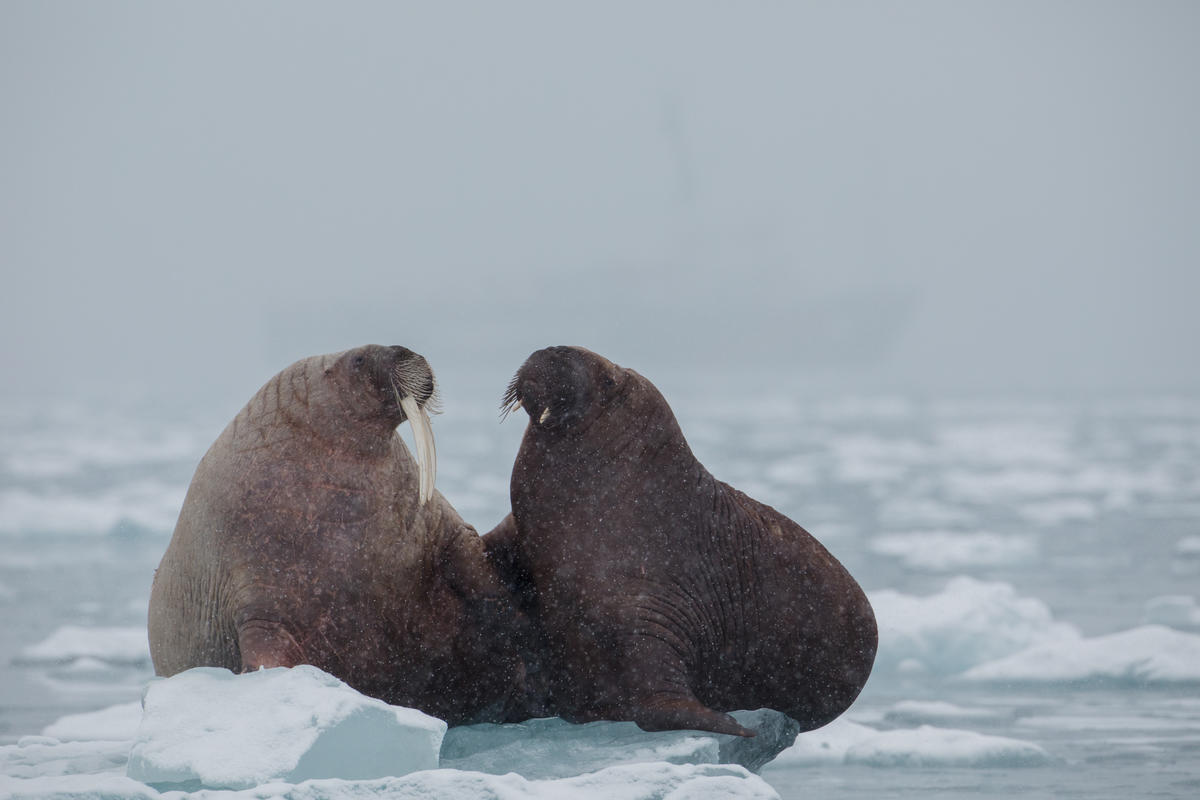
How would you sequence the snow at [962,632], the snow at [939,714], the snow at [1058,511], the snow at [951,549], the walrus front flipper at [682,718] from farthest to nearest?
the snow at [1058,511]
the snow at [951,549]
the snow at [962,632]
the snow at [939,714]
the walrus front flipper at [682,718]

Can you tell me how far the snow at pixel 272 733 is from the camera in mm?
3908

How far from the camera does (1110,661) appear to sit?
915 cm

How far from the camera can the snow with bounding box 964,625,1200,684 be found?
9078 millimetres

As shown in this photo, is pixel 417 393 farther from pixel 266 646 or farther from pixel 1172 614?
pixel 1172 614

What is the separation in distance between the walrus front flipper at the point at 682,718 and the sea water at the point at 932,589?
5.56 ft

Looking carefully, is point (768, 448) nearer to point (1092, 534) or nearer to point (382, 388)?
point (1092, 534)

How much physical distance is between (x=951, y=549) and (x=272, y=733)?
1420 cm

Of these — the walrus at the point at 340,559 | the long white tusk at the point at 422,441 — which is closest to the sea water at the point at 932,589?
the walrus at the point at 340,559

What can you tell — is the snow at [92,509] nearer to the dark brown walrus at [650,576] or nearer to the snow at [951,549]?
the snow at [951,549]

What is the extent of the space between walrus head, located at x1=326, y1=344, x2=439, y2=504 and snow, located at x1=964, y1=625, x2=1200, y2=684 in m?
5.77

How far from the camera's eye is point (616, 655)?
16.0 feet

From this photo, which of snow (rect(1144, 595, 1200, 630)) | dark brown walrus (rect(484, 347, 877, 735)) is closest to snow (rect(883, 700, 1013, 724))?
dark brown walrus (rect(484, 347, 877, 735))

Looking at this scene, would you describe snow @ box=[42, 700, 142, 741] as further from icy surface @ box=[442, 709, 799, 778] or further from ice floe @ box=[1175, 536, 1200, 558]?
ice floe @ box=[1175, 536, 1200, 558]

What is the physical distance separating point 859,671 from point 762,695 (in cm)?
38
